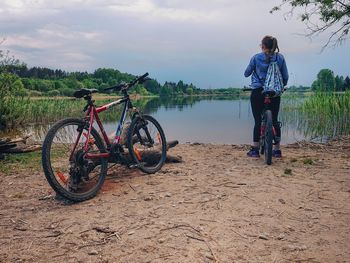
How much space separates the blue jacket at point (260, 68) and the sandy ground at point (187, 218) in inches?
69.9

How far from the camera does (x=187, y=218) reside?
369 cm

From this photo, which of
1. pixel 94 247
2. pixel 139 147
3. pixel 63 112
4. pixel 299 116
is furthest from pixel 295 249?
pixel 63 112

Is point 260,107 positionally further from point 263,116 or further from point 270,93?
point 270,93

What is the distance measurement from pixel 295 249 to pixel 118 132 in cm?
305

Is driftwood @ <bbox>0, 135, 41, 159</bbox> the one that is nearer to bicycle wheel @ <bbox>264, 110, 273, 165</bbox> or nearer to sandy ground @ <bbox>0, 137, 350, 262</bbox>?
sandy ground @ <bbox>0, 137, 350, 262</bbox>

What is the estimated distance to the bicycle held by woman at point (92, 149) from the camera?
4352 mm

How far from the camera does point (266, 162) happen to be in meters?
6.44

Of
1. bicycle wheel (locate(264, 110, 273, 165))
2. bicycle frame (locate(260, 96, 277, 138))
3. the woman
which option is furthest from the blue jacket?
bicycle wheel (locate(264, 110, 273, 165))

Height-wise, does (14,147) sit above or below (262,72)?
below

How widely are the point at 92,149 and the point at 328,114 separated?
1236 cm

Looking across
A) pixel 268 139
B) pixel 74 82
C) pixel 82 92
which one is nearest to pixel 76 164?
pixel 82 92

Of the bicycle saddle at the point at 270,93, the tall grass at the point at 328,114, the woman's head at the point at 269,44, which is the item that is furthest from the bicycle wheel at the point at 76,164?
the tall grass at the point at 328,114

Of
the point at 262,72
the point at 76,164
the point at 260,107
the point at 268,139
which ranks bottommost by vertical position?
the point at 76,164

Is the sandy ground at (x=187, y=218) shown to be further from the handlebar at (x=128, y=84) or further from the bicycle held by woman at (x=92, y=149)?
the handlebar at (x=128, y=84)
